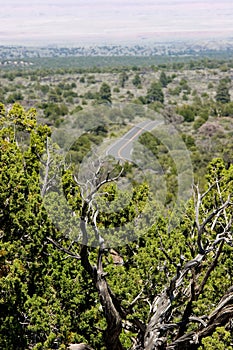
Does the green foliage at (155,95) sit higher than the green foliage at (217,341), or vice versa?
the green foliage at (217,341)

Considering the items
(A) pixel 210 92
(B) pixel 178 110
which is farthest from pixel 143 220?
(A) pixel 210 92

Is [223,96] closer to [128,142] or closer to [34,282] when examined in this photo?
[128,142]

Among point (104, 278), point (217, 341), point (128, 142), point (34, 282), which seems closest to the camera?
point (217, 341)

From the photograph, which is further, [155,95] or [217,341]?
[155,95]

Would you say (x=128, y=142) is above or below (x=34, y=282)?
above

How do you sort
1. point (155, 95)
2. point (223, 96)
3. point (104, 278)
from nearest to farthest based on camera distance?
point (104, 278), point (223, 96), point (155, 95)

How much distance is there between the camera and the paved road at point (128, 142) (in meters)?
13.5

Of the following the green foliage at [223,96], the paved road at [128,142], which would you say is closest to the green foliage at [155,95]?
the green foliage at [223,96]

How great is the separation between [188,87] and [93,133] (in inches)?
3960

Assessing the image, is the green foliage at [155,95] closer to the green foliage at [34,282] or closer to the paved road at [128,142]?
the paved road at [128,142]

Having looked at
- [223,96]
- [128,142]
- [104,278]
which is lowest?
[223,96]

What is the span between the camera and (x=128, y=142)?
13.8 metres

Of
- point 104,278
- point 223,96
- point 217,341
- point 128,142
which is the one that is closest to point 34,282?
point 104,278

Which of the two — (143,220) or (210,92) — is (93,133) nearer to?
(143,220)
